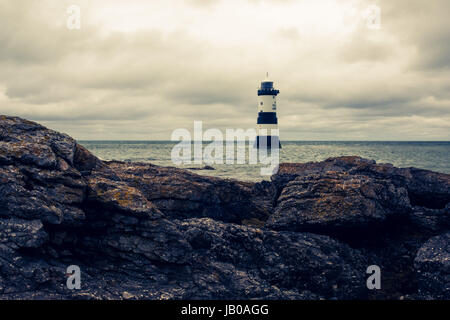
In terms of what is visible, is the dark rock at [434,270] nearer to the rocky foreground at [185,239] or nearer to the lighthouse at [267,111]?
the rocky foreground at [185,239]

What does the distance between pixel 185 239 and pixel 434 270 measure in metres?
7.44

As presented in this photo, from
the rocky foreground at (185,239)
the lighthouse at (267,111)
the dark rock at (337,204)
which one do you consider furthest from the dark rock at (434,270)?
the lighthouse at (267,111)

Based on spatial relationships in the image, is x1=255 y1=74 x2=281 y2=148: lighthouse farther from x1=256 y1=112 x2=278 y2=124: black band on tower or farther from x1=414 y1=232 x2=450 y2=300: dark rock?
x1=414 y1=232 x2=450 y2=300: dark rock

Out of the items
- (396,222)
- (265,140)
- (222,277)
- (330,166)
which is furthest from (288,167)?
(265,140)

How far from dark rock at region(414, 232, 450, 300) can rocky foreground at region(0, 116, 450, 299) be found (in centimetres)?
3

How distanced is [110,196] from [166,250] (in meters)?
2.42

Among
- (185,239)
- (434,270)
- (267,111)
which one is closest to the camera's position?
(434,270)

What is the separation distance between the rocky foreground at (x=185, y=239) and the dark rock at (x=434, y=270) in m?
0.03

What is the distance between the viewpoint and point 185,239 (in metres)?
10.9

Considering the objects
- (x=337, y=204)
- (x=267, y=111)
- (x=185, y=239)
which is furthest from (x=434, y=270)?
(x=267, y=111)

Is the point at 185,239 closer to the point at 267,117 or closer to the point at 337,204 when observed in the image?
the point at 337,204

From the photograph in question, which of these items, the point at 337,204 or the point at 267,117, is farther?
the point at 267,117

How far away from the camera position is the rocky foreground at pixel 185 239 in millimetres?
9500
